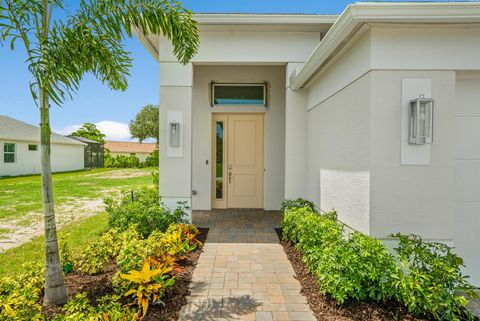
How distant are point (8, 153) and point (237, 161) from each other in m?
18.3

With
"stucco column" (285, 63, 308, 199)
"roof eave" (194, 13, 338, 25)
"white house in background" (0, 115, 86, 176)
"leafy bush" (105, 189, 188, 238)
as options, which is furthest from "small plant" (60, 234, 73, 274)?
"white house in background" (0, 115, 86, 176)

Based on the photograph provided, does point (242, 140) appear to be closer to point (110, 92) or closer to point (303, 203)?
point (303, 203)

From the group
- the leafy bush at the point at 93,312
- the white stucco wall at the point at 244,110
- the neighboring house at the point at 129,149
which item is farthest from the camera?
the neighboring house at the point at 129,149

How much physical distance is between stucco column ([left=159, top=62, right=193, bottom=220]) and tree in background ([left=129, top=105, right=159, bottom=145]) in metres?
27.7

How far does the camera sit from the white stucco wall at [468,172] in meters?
3.64

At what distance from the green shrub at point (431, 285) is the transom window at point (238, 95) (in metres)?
5.57

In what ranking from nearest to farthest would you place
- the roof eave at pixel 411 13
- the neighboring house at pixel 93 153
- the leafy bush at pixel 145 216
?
the roof eave at pixel 411 13
the leafy bush at pixel 145 216
the neighboring house at pixel 93 153

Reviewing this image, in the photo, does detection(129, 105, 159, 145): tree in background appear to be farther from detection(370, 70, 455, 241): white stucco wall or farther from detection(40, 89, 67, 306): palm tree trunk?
detection(370, 70, 455, 241): white stucco wall

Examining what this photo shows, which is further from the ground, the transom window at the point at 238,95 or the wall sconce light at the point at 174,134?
the transom window at the point at 238,95

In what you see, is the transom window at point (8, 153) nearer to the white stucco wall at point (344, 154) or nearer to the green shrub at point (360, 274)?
the white stucco wall at point (344, 154)

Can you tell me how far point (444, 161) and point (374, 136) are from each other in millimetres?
841

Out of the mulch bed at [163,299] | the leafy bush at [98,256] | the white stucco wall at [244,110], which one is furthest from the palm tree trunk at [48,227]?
the white stucco wall at [244,110]

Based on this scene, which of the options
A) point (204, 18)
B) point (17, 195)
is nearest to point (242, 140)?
point (204, 18)

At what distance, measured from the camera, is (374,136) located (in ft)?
11.3
